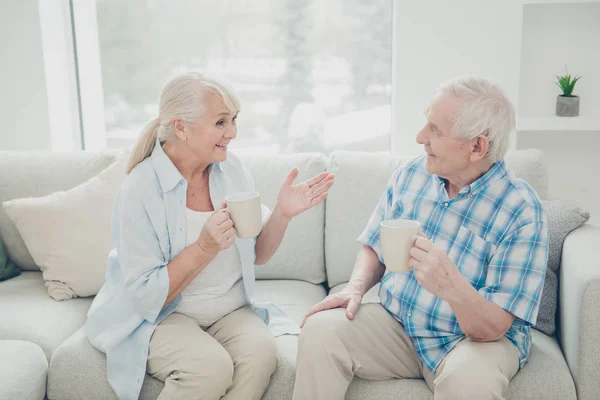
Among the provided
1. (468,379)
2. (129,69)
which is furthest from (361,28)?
(468,379)

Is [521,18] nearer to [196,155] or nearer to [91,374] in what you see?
[196,155]

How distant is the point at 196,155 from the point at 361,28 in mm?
1625

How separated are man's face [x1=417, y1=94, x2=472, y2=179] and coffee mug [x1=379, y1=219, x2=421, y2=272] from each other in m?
0.31

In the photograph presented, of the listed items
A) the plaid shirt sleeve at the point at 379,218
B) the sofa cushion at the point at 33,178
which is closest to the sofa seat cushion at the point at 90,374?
the plaid shirt sleeve at the point at 379,218

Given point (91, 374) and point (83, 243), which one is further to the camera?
point (83, 243)

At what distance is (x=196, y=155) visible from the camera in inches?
75.6

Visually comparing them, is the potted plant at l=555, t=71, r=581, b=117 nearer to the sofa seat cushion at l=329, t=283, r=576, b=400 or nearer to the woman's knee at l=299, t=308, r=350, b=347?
the sofa seat cushion at l=329, t=283, r=576, b=400

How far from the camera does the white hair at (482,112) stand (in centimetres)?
173

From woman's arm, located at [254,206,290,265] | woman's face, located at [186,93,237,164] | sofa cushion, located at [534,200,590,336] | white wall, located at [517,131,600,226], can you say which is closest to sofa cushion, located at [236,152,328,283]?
woman's arm, located at [254,206,290,265]

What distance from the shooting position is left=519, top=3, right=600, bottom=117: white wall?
2.83m

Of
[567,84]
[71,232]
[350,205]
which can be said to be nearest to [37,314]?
[71,232]

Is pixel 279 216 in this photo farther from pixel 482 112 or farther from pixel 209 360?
pixel 482 112

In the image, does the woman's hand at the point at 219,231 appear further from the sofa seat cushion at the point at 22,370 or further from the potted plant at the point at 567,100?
the potted plant at the point at 567,100

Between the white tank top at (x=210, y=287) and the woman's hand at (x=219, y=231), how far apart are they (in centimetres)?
18
